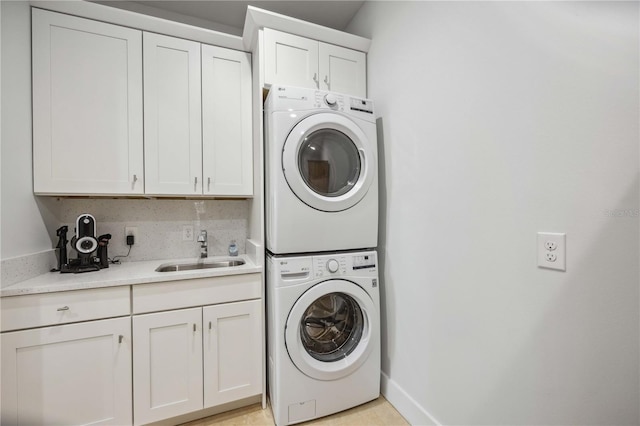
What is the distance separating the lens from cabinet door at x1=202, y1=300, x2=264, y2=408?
159 cm

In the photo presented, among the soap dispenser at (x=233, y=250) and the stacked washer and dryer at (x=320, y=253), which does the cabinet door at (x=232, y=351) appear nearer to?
the stacked washer and dryer at (x=320, y=253)

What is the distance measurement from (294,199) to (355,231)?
45cm

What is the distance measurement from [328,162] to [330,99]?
385 millimetres

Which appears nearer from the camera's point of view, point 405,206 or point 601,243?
point 601,243

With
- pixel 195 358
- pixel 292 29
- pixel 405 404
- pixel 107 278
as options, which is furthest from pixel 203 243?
pixel 405 404

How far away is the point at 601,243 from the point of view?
0.82m

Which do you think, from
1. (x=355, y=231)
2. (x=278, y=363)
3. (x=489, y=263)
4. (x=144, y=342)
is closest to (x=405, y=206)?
(x=355, y=231)

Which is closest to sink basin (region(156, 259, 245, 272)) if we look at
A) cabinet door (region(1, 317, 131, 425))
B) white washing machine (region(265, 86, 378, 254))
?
white washing machine (region(265, 86, 378, 254))

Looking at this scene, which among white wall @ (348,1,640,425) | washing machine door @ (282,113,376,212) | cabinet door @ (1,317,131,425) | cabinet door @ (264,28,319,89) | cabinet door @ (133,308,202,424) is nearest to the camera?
white wall @ (348,1,640,425)

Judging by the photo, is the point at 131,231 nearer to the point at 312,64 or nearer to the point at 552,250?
the point at 312,64

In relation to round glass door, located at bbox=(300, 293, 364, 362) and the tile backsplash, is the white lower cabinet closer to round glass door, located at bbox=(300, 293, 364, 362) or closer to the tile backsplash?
round glass door, located at bbox=(300, 293, 364, 362)

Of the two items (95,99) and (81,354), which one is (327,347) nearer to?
(81,354)

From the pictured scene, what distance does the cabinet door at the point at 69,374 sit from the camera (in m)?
1.26

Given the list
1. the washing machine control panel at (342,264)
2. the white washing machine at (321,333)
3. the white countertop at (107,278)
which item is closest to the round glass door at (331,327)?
the white washing machine at (321,333)
